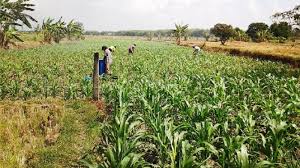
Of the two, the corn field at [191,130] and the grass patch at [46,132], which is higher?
the corn field at [191,130]

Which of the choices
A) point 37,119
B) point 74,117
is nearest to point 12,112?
point 37,119

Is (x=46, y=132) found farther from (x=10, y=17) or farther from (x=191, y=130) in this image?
(x=10, y=17)

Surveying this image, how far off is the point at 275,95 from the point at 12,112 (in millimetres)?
6796

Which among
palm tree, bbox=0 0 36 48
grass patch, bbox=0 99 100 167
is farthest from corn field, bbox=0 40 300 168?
palm tree, bbox=0 0 36 48

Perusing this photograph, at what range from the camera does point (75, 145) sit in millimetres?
7031

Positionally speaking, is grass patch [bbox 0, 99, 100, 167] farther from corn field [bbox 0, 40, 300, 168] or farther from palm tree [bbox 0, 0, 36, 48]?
palm tree [bbox 0, 0, 36, 48]

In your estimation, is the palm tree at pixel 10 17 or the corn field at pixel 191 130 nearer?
the corn field at pixel 191 130

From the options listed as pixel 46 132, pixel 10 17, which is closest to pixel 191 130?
pixel 46 132

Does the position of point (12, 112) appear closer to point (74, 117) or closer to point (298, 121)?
point (74, 117)

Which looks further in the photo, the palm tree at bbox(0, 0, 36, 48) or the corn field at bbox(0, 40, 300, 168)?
the palm tree at bbox(0, 0, 36, 48)

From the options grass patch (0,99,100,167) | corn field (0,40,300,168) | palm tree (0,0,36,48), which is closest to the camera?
corn field (0,40,300,168)

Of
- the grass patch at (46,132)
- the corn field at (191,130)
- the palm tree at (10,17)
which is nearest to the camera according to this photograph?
the corn field at (191,130)

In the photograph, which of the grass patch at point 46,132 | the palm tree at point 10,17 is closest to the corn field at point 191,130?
the grass patch at point 46,132

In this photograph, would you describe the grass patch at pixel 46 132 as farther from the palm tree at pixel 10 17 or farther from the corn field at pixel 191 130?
the palm tree at pixel 10 17
